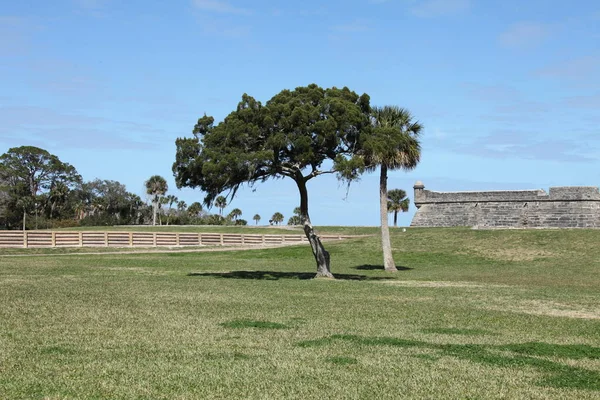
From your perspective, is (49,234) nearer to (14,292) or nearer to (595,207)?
(14,292)

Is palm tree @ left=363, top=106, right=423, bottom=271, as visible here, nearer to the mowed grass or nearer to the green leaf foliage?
the green leaf foliage

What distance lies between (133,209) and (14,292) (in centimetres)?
9762

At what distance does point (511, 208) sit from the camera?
64062 millimetres

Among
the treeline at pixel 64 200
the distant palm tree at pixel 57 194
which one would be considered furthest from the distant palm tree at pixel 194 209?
the distant palm tree at pixel 57 194

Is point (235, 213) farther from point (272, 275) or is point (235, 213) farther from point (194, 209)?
point (272, 275)

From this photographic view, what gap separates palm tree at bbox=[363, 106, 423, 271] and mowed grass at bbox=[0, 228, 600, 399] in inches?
218

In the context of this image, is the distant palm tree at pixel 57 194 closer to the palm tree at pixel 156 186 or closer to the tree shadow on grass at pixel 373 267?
the palm tree at pixel 156 186

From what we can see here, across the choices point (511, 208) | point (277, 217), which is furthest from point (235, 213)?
point (511, 208)

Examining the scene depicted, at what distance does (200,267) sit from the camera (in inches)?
1442

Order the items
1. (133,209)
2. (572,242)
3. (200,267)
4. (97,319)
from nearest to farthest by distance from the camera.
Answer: (97,319), (200,267), (572,242), (133,209)

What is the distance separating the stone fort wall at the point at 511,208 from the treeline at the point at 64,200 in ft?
157

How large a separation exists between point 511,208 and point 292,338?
181 feet

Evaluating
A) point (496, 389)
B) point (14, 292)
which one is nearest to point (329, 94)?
point (14, 292)

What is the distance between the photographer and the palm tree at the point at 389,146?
95.6 ft
